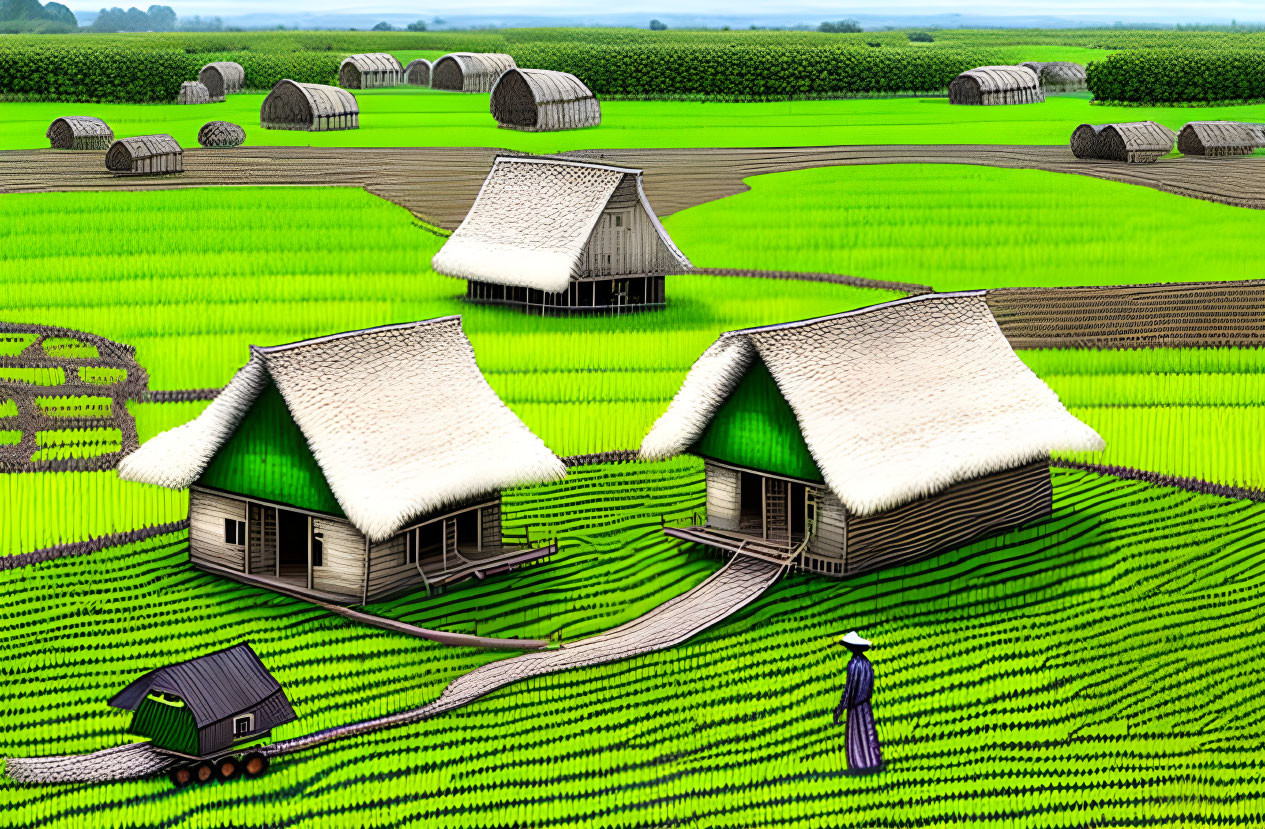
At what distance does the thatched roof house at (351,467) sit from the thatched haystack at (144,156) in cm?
4693

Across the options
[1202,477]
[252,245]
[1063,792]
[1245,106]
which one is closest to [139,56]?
[252,245]

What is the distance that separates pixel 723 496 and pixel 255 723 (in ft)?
31.0

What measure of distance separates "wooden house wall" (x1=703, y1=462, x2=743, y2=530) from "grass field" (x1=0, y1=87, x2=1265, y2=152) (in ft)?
173

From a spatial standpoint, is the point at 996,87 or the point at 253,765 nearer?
the point at 253,765

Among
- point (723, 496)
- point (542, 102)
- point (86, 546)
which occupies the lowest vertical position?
point (86, 546)

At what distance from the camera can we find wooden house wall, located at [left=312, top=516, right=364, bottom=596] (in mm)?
24703

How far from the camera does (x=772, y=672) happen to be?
22.6 metres

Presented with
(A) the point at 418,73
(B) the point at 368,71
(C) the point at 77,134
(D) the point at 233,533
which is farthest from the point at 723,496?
(A) the point at 418,73

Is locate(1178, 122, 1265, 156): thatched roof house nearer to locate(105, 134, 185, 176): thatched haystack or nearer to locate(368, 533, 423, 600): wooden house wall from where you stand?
locate(105, 134, 185, 176): thatched haystack

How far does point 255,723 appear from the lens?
65.6 feet

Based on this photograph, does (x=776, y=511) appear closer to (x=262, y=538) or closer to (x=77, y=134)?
(x=262, y=538)

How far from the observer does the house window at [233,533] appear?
1019 inches

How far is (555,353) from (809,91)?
256ft

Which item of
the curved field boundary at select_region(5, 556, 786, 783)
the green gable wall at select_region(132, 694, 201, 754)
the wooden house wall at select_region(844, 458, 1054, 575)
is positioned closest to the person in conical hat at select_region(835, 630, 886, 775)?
the curved field boundary at select_region(5, 556, 786, 783)
